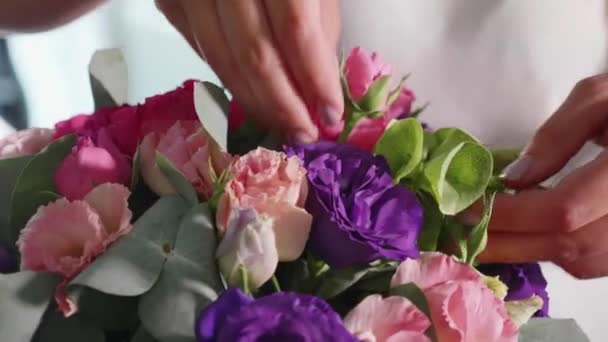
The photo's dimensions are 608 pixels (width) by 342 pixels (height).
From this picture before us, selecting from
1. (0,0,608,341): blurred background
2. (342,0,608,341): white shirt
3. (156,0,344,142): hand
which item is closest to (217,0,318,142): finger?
(156,0,344,142): hand

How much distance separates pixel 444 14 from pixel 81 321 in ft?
1.48

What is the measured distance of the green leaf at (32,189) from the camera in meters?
0.36

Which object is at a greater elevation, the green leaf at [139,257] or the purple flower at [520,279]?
the green leaf at [139,257]

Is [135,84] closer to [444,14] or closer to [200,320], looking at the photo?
[444,14]

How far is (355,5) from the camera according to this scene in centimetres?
68

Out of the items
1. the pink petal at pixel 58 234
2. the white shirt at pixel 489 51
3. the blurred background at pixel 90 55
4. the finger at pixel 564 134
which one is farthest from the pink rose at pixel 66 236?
the blurred background at pixel 90 55

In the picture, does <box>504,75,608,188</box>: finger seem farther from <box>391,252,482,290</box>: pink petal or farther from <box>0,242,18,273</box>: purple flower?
<box>0,242,18,273</box>: purple flower

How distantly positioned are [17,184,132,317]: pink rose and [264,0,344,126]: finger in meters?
0.10

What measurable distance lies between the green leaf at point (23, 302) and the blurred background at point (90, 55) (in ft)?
2.44

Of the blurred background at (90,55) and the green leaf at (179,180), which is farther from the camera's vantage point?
the blurred background at (90,55)

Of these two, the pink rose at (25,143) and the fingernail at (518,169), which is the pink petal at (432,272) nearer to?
the fingernail at (518,169)

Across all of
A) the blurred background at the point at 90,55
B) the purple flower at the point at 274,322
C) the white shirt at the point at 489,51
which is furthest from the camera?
Answer: the blurred background at the point at 90,55

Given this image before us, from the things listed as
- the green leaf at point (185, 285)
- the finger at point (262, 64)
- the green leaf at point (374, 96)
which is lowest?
the green leaf at point (185, 285)

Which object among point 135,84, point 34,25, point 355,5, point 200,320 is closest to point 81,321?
point 200,320
